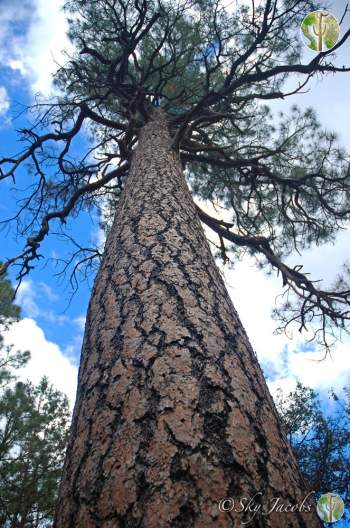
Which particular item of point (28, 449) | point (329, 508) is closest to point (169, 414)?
point (329, 508)

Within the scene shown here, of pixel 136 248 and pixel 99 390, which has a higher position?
pixel 136 248

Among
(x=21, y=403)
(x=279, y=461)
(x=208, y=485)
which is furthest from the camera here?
(x=21, y=403)

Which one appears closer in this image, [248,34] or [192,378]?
[192,378]

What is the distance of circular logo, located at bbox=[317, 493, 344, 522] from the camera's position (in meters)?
4.00

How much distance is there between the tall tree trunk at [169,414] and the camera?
79 cm

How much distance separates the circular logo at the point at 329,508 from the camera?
13.1 ft

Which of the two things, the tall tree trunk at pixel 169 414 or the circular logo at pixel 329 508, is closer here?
the tall tree trunk at pixel 169 414

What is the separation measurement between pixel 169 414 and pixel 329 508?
14.7 ft

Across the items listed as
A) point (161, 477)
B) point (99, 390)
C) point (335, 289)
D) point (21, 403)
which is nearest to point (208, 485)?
point (161, 477)

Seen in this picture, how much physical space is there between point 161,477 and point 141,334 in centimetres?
48

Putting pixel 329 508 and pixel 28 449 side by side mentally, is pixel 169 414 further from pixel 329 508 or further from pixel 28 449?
pixel 28 449

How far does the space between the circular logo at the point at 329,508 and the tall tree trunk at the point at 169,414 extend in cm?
376

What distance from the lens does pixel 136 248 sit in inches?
68.1

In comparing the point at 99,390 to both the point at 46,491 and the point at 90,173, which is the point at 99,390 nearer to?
the point at 90,173
